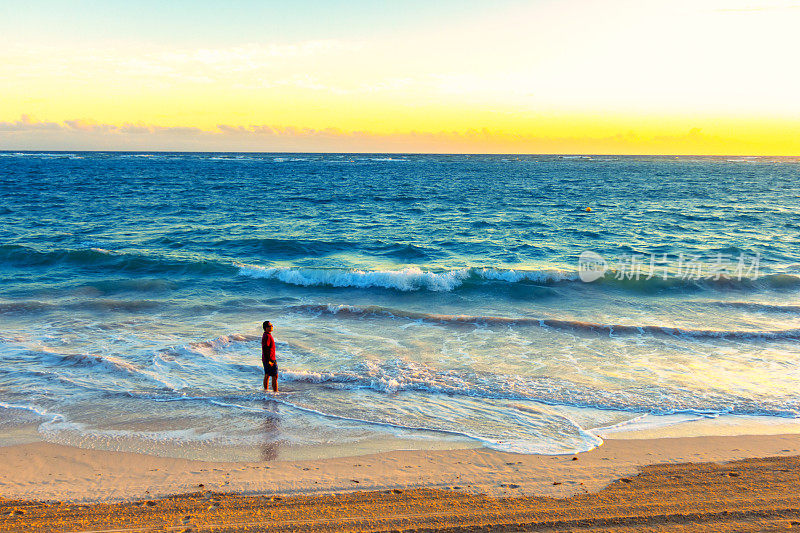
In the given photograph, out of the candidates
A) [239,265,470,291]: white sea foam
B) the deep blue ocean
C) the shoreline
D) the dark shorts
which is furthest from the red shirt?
[239,265,470,291]: white sea foam

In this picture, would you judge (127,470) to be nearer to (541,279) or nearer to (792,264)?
(541,279)

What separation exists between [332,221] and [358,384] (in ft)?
76.4

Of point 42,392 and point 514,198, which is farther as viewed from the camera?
point 514,198

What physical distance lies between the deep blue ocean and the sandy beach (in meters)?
0.52

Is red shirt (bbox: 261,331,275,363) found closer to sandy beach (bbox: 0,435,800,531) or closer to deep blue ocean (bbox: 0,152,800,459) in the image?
deep blue ocean (bbox: 0,152,800,459)

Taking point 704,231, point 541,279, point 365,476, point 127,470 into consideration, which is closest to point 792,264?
point 704,231

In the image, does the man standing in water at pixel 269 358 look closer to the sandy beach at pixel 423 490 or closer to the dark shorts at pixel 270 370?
the dark shorts at pixel 270 370

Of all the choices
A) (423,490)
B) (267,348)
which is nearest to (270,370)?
(267,348)

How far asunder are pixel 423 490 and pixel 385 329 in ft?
25.1

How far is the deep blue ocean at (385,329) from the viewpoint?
801 cm

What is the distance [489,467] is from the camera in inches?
254

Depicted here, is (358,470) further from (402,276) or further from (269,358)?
(402,276)

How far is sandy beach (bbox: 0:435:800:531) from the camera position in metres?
5.05

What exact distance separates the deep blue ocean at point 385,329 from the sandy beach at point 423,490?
52 centimetres
